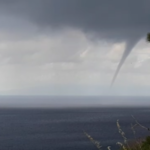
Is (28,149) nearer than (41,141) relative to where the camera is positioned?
Yes

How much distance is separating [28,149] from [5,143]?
37.5ft

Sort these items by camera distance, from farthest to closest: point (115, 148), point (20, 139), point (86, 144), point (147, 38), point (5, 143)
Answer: point (20, 139) → point (5, 143) → point (86, 144) → point (115, 148) → point (147, 38)

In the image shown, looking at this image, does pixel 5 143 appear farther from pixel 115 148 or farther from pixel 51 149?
pixel 115 148

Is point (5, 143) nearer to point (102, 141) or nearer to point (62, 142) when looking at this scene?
point (62, 142)

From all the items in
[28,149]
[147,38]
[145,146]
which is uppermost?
[147,38]

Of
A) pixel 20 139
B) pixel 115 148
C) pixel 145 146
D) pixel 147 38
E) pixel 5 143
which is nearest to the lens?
pixel 145 146

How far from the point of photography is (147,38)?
13047 mm

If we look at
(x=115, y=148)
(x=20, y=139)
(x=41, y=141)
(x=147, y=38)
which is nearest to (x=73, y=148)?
(x=115, y=148)

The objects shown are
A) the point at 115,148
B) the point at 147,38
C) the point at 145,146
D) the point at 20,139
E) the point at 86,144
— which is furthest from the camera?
the point at 20,139

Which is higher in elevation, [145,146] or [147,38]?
[147,38]

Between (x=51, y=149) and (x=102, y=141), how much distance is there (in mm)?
13568

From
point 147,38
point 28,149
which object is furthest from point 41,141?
point 147,38

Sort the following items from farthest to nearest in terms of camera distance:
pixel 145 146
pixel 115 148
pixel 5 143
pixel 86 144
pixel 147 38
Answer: pixel 5 143, pixel 86 144, pixel 115 148, pixel 147 38, pixel 145 146

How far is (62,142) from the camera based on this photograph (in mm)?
74812
